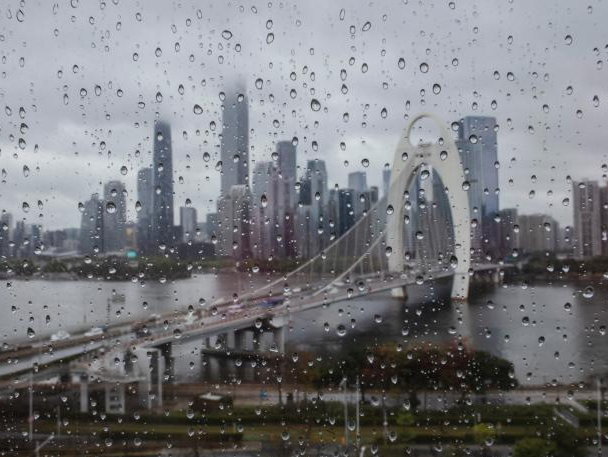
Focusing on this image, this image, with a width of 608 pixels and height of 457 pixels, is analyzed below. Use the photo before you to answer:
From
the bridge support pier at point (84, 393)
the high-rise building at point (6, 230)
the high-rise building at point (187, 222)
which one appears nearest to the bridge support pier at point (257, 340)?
the high-rise building at point (187, 222)

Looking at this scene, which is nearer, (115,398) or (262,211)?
(115,398)

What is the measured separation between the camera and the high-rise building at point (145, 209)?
2.36 m

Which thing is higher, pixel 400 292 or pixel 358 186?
pixel 358 186

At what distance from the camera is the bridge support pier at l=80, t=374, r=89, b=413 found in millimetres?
2305

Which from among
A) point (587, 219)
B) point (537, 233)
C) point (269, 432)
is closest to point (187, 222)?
point (269, 432)

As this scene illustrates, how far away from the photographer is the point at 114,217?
2.38m

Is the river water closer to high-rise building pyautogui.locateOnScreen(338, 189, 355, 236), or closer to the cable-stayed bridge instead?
the cable-stayed bridge

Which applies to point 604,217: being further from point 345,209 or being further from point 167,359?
point 167,359

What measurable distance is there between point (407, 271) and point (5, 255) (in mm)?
1814

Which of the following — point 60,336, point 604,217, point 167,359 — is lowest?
point 167,359

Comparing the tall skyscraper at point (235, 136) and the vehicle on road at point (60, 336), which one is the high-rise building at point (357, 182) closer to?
the tall skyscraper at point (235, 136)

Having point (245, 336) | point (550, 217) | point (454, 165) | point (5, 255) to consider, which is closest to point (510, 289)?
point (550, 217)

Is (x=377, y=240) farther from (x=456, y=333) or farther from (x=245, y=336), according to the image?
(x=245, y=336)

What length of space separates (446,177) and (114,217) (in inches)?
57.7
